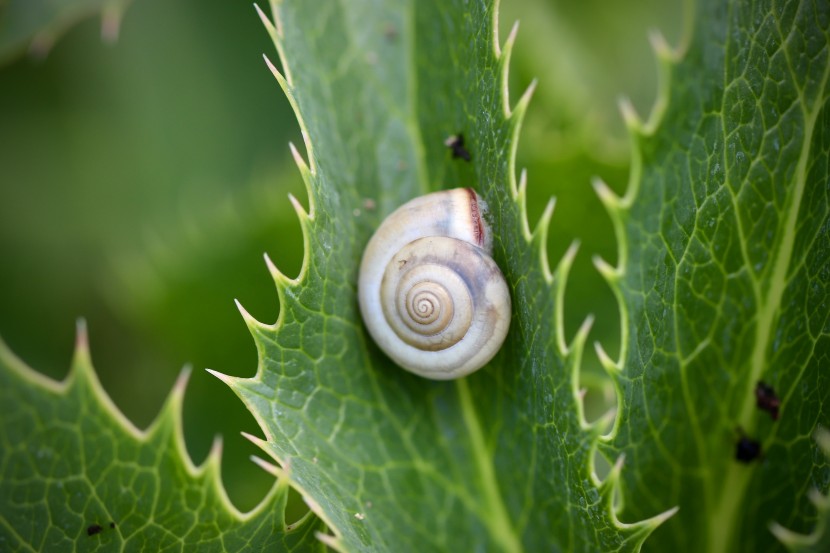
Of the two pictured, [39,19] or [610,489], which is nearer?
[610,489]

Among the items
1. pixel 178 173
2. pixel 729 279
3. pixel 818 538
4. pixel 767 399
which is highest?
pixel 729 279

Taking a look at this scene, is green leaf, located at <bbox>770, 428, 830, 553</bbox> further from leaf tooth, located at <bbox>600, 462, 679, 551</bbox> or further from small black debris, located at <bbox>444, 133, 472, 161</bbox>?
small black debris, located at <bbox>444, 133, 472, 161</bbox>

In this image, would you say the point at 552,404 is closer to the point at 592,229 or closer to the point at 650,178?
the point at 650,178

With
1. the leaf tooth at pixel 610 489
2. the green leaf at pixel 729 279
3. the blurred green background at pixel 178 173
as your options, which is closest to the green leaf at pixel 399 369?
the leaf tooth at pixel 610 489

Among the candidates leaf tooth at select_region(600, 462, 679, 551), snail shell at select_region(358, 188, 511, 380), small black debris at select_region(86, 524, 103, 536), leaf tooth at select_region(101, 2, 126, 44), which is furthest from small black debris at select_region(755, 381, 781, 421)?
leaf tooth at select_region(101, 2, 126, 44)

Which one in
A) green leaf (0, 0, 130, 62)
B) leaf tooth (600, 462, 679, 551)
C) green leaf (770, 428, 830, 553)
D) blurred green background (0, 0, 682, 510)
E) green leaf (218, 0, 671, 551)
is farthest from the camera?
blurred green background (0, 0, 682, 510)

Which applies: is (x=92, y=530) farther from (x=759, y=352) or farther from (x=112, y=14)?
(x=112, y=14)

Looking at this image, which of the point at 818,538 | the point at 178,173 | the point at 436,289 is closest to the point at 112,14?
the point at 178,173
